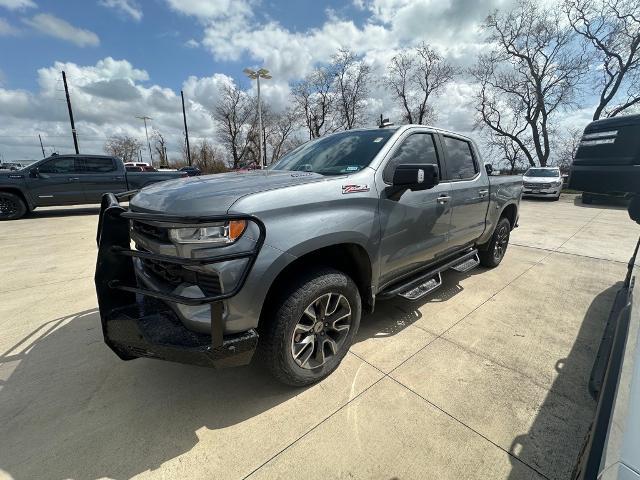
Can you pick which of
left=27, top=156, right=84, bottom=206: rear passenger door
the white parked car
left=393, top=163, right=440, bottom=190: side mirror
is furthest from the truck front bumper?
left=27, top=156, right=84, bottom=206: rear passenger door

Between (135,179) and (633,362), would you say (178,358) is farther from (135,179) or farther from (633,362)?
(135,179)

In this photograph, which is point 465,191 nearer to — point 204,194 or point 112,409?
point 204,194

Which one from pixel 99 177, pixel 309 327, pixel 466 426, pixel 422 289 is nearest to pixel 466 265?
pixel 422 289

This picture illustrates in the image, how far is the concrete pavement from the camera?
177 centimetres

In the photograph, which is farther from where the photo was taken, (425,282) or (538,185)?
(538,185)

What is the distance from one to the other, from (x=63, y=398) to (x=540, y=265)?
19.9 feet

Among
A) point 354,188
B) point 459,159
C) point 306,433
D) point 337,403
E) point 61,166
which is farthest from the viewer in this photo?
point 61,166

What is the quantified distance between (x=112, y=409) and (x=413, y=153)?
10.1 feet

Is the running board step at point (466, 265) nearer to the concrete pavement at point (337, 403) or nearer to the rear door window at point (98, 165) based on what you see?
the concrete pavement at point (337, 403)

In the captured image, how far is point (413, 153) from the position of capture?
2977mm

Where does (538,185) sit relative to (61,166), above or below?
below

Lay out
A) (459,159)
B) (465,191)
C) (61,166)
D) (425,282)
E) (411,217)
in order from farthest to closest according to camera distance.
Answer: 1. (61,166)
2. (459,159)
3. (465,191)
4. (425,282)
5. (411,217)

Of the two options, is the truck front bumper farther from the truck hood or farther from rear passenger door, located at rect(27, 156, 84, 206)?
rear passenger door, located at rect(27, 156, 84, 206)

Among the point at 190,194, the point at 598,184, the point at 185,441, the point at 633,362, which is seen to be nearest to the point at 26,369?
the point at 185,441
